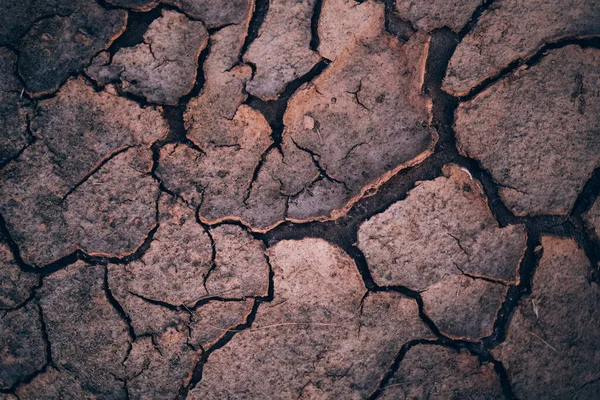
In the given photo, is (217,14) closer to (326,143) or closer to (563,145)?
(326,143)

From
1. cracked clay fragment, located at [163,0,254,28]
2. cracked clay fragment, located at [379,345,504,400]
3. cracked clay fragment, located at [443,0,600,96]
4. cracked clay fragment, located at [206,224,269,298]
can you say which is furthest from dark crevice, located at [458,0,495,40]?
cracked clay fragment, located at [379,345,504,400]

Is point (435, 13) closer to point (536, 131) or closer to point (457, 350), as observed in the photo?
point (536, 131)

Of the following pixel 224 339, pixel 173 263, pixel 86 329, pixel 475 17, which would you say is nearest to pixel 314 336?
pixel 224 339

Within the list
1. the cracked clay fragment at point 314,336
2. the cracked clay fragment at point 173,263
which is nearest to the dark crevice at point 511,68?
the cracked clay fragment at point 314,336

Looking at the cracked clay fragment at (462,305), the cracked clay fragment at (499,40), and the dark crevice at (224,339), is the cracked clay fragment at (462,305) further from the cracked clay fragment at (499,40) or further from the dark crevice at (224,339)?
the cracked clay fragment at (499,40)

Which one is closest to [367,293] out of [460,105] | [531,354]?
[531,354]
